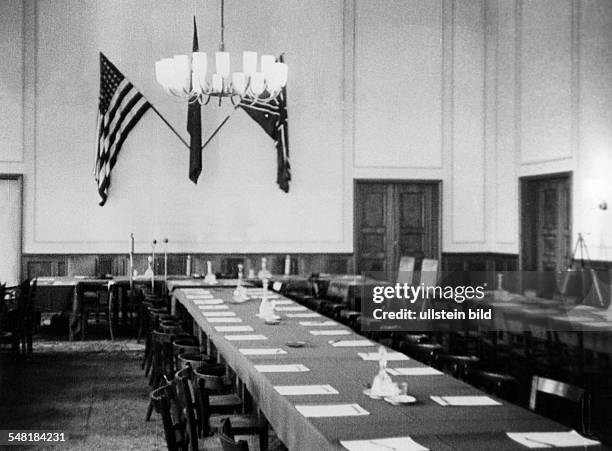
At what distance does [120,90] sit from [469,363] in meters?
9.51

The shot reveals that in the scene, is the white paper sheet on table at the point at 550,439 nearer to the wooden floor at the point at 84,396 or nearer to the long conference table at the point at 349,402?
the long conference table at the point at 349,402

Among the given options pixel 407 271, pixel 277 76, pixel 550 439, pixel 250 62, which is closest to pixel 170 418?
pixel 550 439

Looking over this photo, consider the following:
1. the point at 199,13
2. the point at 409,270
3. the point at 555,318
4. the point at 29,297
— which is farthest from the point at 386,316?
the point at 199,13

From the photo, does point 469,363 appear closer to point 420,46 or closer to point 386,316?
point 386,316

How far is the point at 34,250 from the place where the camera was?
44.1ft

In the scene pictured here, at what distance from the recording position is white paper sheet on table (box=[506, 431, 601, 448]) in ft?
10.2

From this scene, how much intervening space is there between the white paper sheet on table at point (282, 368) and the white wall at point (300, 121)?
884 centimetres

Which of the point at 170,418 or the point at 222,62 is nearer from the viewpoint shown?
the point at 170,418

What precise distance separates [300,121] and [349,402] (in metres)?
10.7

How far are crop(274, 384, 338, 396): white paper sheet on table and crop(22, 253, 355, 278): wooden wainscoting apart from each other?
31.2ft

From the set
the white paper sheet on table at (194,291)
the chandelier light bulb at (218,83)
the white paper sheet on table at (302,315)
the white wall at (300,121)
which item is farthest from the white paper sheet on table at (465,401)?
the white wall at (300,121)

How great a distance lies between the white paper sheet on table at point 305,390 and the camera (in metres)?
4.07

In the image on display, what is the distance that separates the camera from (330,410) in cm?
369

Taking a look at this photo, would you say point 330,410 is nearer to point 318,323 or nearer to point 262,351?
point 262,351
